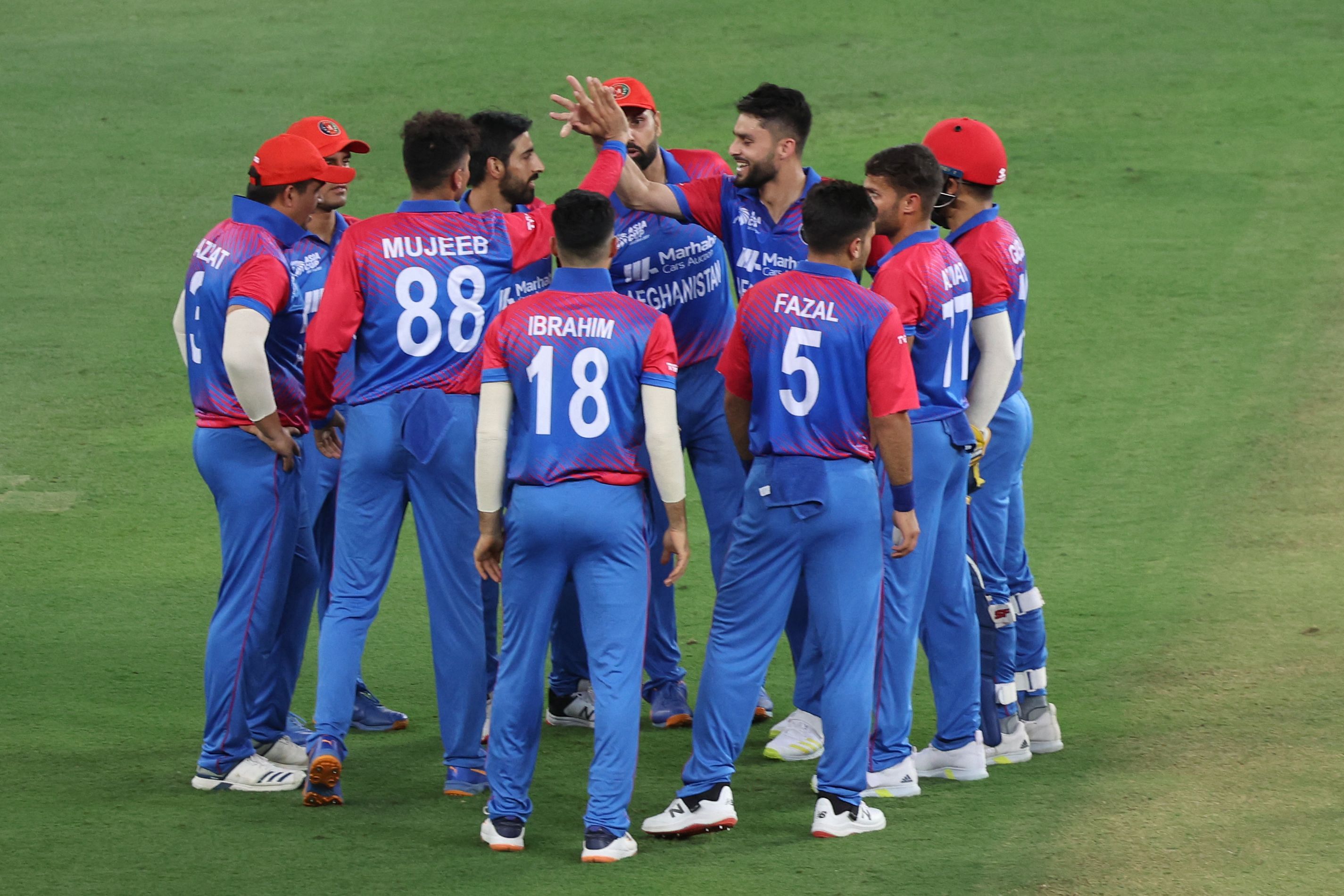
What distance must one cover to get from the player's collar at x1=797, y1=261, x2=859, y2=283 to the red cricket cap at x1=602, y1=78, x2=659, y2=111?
1632 millimetres

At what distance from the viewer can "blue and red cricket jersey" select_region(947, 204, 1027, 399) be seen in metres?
6.18

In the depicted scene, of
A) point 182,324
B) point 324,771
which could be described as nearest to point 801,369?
point 324,771

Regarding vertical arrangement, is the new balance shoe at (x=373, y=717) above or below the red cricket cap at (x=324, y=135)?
below

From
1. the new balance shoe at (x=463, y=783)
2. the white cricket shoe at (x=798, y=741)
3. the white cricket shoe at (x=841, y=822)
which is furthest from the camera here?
the white cricket shoe at (x=798, y=741)

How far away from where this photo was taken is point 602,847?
209 inches

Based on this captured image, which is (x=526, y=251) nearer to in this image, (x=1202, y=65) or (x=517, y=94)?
(x=517, y=94)

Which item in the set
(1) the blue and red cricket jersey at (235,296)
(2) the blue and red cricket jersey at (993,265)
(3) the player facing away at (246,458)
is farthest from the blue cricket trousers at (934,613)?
(1) the blue and red cricket jersey at (235,296)

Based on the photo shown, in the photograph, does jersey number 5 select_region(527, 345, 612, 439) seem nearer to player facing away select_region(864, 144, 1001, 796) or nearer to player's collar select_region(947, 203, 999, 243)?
player facing away select_region(864, 144, 1001, 796)

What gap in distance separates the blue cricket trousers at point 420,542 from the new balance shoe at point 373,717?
866 millimetres

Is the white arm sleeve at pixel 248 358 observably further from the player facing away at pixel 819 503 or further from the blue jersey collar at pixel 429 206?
the player facing away at pixel 819 503

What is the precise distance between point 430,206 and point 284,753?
221 centimetres

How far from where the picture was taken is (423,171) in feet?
19.4

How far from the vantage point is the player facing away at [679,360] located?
6758mm

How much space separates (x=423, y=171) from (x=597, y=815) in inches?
91.7
